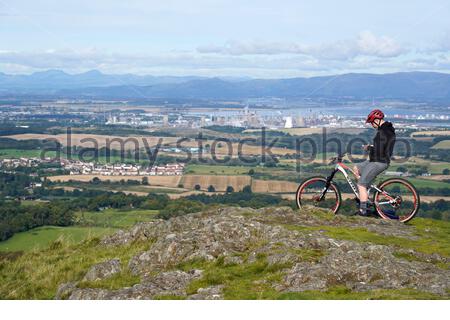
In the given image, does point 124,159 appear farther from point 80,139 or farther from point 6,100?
point 6,100

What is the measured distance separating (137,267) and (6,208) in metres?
31.0

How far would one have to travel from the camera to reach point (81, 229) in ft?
90.9

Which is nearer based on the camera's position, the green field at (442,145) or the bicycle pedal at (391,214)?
the bicycle pedal at (391,214)

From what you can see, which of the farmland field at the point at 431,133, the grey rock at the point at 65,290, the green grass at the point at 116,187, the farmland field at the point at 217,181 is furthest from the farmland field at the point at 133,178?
the grey rock at the point at 65,290

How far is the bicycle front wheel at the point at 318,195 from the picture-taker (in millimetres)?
15684

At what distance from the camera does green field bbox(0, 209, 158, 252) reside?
79.6ft

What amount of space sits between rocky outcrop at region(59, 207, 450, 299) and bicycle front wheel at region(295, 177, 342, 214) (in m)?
1.02

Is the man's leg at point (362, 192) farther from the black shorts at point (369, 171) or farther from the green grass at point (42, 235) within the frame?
the green grass at point (42, 235)

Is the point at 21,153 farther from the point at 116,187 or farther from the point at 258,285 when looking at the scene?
the point at 258,285

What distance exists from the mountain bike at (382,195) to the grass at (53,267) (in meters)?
5.03

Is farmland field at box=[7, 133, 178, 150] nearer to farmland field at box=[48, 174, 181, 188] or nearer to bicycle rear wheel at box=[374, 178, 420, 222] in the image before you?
farmland field at box=[48, 174, 181, 188]

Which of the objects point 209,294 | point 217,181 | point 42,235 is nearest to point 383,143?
point 209,294

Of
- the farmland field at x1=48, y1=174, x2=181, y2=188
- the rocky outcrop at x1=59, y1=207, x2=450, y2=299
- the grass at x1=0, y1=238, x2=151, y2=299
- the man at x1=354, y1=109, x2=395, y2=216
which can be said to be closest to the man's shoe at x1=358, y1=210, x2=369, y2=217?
the man at x1=354, y1=109, x2=395, y2=216

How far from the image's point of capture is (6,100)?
570 feet
